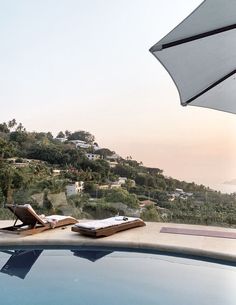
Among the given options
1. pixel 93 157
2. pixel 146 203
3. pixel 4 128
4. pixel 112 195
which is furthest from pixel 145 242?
pixel 4 128

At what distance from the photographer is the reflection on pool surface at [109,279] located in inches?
197

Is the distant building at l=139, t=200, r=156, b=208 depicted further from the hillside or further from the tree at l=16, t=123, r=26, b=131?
the tree at l=16, t=123, r=26, b=131

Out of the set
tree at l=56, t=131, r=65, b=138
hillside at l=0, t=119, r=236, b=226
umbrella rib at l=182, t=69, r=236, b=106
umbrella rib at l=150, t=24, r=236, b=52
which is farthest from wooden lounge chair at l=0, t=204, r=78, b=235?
tree at l=56, t=131, r=65, b=138

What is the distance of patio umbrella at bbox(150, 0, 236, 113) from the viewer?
2.79 meters

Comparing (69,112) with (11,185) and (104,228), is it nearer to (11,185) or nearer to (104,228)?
(11,185)

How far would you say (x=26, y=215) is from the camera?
25.0ft

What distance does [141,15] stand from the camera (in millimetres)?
11016

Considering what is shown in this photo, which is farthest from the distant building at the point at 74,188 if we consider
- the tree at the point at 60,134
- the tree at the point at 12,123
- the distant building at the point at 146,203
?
the tree at the point at 60,134

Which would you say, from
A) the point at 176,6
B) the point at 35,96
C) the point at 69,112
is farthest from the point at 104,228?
the point at 69,112

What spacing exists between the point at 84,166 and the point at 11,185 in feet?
14.4

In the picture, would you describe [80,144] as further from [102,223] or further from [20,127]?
[102,223]

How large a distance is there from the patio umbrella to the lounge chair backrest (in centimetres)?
487

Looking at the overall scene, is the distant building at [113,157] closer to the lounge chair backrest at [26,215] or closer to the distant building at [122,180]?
the distant building at [122,180]

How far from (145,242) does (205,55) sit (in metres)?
4.42
